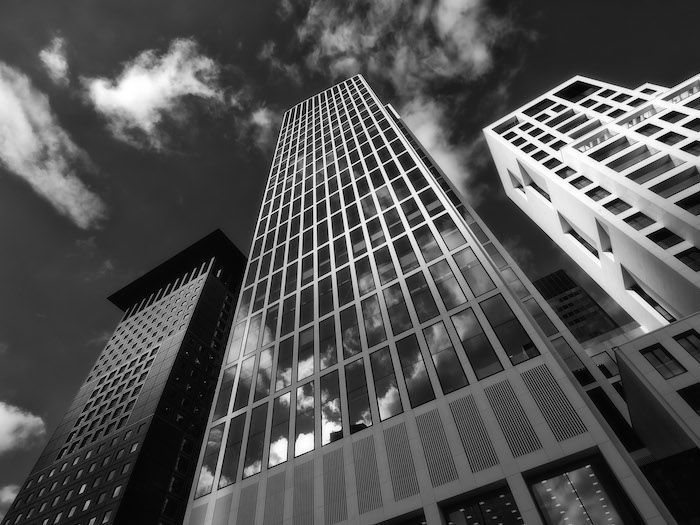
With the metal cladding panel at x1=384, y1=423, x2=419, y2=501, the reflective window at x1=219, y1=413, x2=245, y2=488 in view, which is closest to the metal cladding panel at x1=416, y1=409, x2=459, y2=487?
the metal cladding panel at x1=384, y1=423, x2=419, y2=501

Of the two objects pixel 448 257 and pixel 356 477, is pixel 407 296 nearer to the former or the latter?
pixel 448 257

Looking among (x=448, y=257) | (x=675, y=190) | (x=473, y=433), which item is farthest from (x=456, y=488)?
(x=675, y=190)

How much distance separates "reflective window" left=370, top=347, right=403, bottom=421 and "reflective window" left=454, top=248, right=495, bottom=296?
24.1 feet

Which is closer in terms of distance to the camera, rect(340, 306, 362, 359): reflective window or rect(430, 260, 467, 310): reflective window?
rect(430, 260, 467, 310): reflective window

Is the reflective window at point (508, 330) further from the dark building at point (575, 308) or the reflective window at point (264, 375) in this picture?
the dark building at point (575, 308)

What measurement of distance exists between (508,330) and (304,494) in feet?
48.1

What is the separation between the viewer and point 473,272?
30.6 metres

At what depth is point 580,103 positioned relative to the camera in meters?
67.5

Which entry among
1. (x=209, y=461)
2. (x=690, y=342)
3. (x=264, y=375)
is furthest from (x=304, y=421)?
(x=690, y=342)

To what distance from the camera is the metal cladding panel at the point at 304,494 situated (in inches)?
891

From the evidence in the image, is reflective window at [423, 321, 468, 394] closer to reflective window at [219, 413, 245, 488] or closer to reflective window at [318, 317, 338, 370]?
reflective window at [318, 317, 338, 370]

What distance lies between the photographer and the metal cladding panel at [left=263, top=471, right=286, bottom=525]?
76.9ft

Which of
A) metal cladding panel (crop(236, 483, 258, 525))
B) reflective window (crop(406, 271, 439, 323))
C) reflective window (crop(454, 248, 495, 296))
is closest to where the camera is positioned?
metal cladding panel (crop(236, 483, 258, 525))

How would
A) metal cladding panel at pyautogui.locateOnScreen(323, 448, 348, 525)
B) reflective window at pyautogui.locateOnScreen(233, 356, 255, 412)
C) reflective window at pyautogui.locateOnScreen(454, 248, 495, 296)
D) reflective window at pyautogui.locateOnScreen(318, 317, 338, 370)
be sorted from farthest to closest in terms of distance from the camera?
reflective window at pyautogui.locateOnScreen(233, 356, 255, 412), reflective window at pyautogui.locateOnScreen(318, 317, 338, 370), reflective window at pyautogui.locateOnScreen(454, 248, 495, 296), metal cladding panel at pyautogui.locateOnScreen(323, 448, 348, 525)
